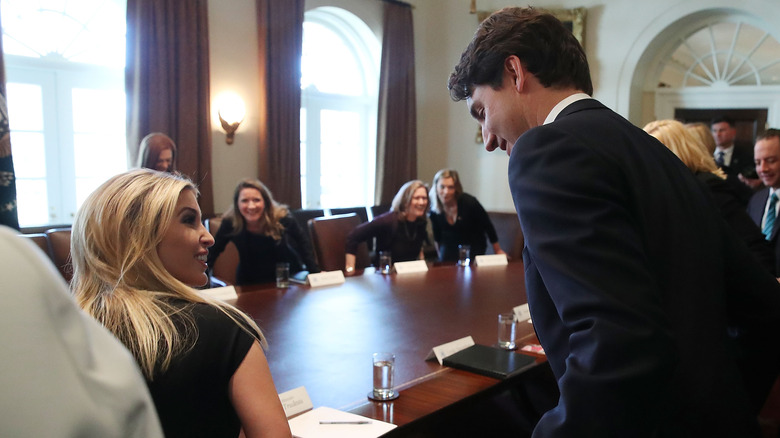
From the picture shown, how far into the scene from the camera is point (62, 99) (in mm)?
5043

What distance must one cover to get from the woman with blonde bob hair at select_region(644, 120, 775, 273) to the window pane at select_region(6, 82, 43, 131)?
4.33 metres

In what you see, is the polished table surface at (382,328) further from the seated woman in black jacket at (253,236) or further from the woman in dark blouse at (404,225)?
the woman in dark blouse at (404,225)

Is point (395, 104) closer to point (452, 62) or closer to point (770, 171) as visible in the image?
point (452, 62)

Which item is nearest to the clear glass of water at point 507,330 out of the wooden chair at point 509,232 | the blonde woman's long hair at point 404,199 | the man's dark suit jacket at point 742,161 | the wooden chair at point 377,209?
the blonde woman's long hair at point 404,199

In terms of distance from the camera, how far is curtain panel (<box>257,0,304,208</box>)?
596 cm

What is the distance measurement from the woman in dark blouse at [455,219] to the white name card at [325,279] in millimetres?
1570

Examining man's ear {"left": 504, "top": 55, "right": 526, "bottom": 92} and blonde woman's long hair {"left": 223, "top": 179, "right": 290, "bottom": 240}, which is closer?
man's ear {"left": 504, "top": 55, "right": 526, "bottom": 92}

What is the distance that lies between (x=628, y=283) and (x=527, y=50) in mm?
448

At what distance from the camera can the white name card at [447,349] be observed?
207 centimetres

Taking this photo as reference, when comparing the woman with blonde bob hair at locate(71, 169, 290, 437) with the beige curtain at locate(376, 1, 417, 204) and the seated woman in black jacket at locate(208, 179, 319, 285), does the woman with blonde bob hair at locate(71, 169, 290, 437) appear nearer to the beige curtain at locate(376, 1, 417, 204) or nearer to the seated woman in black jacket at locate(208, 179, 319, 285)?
the seated woman in black jacket at locate(208, 179, 319, 285)

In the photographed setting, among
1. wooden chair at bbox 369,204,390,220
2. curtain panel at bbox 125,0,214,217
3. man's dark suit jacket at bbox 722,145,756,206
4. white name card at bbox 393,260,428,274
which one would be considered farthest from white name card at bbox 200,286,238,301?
man's dark suit jacket at bbox 722,145,756,206

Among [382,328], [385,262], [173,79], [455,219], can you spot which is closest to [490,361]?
[382,328]

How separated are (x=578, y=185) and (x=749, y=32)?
656cm

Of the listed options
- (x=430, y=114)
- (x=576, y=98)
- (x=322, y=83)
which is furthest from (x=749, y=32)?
(x=576, y=98)
